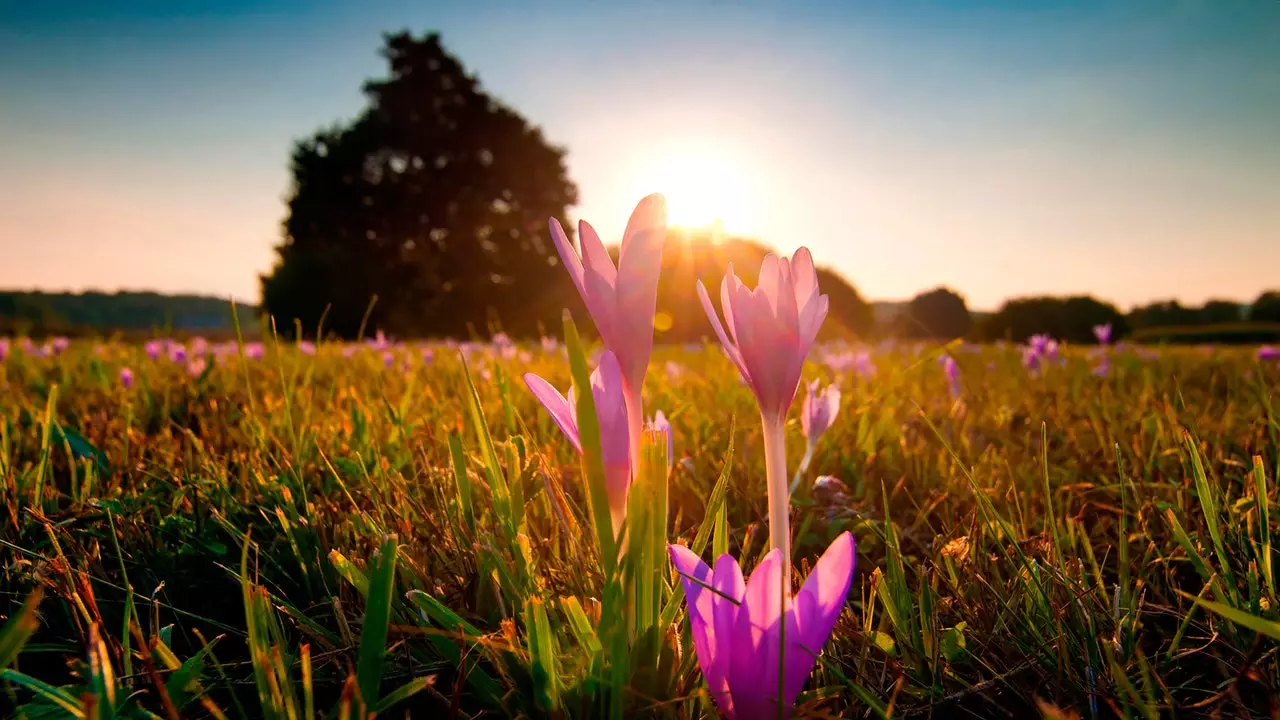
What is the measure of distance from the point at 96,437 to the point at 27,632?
1994mm

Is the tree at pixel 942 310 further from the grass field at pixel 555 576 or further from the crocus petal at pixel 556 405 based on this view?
the crocus petal at pixel 556 405

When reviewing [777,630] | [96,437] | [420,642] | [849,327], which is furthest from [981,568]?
[849,327]

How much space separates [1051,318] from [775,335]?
75.6 ft

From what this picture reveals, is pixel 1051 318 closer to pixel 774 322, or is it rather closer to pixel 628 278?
pixel 774 322

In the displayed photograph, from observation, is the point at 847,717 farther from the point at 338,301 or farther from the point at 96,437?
the point at 338,301

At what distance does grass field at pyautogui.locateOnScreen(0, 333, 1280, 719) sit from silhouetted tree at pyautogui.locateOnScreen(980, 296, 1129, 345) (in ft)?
60.6

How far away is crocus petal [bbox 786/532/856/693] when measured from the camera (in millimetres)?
687

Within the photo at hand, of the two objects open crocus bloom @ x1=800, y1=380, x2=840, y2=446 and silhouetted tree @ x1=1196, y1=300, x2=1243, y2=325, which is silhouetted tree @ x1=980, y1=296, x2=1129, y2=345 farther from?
silhouetted tree @ x1=1196, y1=300, x2=1243, y2=325

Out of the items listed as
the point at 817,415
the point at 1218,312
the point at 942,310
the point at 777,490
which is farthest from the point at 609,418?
the point at 1218,312

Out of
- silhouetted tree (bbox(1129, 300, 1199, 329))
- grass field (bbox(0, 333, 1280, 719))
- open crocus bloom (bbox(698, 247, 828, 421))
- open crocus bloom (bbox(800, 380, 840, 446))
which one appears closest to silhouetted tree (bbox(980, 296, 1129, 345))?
grass field (bbox(0, 333, 1280, 719))

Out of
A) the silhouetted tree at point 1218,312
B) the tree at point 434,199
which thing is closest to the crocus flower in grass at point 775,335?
the tree at point 434,199

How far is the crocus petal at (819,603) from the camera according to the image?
69 centimetres

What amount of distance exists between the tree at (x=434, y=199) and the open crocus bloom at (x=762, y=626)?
27191 mm

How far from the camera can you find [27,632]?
0.54 metres
